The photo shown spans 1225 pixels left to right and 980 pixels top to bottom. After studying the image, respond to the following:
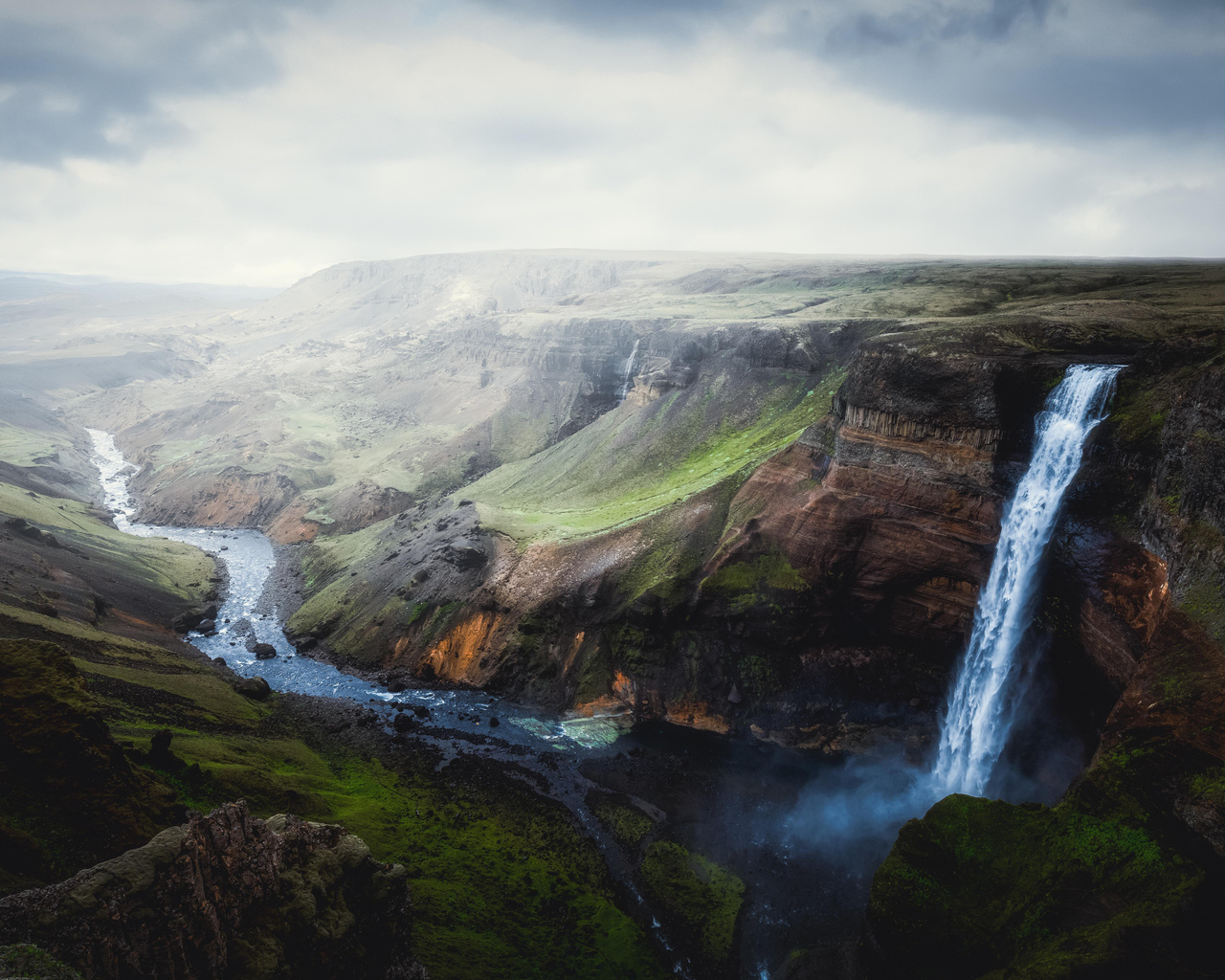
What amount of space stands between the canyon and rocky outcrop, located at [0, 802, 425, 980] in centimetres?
18

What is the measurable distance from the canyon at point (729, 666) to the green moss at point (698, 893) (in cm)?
17

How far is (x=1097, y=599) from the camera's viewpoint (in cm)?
3388

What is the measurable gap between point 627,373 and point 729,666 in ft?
226

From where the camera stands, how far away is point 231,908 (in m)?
19.9

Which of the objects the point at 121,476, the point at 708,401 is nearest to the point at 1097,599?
the point at 708,401

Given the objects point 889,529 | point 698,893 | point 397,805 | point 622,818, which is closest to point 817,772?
point 698,893

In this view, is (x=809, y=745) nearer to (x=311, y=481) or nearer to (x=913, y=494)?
(x=913, y=494)

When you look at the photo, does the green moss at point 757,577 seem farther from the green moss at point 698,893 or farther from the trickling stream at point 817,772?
the green moss at point 698,893

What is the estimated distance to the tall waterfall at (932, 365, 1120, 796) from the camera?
37.2m

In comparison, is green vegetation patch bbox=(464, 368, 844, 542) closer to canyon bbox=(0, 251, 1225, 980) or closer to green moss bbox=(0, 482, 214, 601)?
canyon bbox=(0, 251, 1225, 980)

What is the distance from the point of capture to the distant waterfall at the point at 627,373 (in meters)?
108

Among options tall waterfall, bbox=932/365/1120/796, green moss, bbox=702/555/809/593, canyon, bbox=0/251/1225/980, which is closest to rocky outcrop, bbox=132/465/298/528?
canyon, bbox=0/251/1225/980

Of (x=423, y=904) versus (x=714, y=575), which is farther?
(x=714, y=575)

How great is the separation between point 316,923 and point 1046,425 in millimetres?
45637
